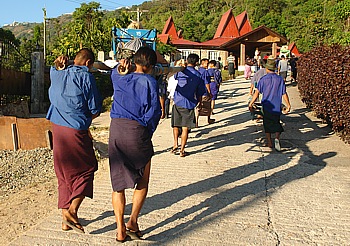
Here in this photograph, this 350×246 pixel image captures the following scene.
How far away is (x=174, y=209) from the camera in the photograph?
16.6 feet

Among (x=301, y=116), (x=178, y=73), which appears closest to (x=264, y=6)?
(x=301, y=116)

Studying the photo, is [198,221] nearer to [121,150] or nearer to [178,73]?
[121,150]

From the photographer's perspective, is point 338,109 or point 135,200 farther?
point 338,109

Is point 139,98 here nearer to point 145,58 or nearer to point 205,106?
point 145,58

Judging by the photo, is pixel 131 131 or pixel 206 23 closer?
pixel 131 131

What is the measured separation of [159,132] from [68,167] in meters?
5.98

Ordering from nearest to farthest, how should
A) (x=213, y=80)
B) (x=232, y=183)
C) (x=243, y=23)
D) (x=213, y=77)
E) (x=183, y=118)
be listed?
(x=232, y=183) → (x=183, y=118) → (x=213, y=77) → (x=213, y=80) → (x=243, y=23)

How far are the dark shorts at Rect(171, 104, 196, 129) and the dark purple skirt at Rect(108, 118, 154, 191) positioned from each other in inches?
137

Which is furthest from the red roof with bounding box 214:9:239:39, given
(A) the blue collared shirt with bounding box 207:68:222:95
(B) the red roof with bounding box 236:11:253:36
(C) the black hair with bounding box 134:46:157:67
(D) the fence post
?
(C) the black hair with bounding box 134:46:157:67

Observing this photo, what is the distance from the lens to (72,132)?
4.25 metres

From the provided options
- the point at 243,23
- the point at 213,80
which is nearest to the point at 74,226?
the point at 213,80

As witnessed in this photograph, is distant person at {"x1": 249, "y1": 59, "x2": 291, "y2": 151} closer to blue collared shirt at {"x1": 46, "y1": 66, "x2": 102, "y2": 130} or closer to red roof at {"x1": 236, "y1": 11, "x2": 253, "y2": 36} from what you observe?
blue collared shirt at {"x1": 46, "y1": 66, "x2": 102, "y2": 130}

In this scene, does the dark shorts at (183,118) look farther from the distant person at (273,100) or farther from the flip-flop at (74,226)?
the flip-flop at (74,226)

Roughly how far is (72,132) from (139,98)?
0.74 meters
